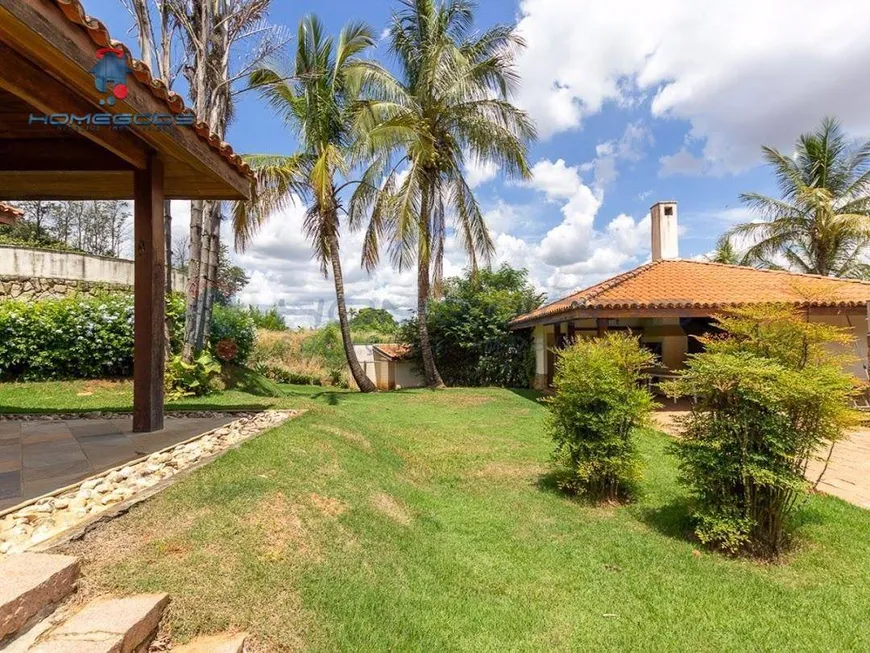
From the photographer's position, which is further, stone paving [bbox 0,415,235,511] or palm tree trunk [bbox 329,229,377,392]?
palm tree trunk [bbox 329,229,377,392]

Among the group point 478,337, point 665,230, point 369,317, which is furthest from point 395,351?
point 369,317

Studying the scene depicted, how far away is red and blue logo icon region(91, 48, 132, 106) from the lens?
8.96 ft

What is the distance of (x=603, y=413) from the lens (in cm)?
475

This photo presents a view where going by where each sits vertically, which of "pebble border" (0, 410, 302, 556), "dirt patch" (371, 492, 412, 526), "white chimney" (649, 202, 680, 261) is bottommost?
"dirt patch" (371, 492, 412, 526)

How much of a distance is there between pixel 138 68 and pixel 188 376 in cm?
648

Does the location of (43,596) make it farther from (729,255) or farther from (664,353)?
(729,255)

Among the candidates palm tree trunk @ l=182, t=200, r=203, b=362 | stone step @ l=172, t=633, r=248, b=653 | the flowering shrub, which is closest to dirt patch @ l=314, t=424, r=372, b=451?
stone step @ l=172, t=633, r=248, b=653

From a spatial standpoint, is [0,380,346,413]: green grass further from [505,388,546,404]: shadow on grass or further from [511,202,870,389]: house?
[505,388,546,404]: shadow on grass

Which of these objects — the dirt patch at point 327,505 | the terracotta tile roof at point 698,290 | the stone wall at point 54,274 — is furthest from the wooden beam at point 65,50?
the stone wall at point 54,274

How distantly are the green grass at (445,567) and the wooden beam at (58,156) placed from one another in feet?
9.74

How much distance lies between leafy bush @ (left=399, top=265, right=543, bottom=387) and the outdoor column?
12.0m

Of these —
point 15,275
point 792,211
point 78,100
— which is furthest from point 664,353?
point 15,275

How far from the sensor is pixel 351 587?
2.66 metres

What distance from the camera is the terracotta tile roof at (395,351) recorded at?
57.6 ft
